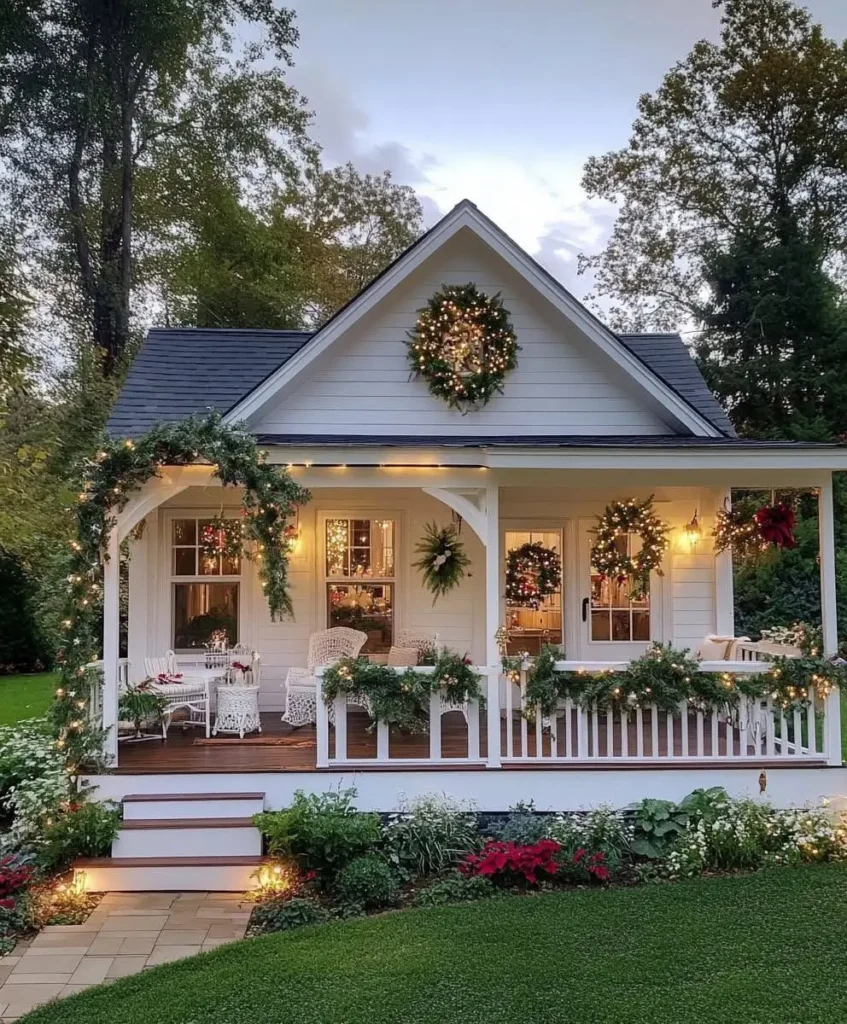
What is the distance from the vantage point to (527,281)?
8648 millimetres

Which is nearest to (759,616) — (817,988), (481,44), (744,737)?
(744,737)

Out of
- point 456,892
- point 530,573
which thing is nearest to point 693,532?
point 530,573

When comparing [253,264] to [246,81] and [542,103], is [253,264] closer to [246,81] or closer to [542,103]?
[246,81]

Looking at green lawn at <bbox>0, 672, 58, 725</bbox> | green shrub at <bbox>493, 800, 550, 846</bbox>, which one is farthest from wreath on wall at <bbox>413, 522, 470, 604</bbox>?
green lawn at <bbox>0, 672, 58, 725</bbox>

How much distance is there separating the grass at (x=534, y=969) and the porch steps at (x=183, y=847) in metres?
1.16

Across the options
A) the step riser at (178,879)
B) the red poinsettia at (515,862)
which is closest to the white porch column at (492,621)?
the red poinsettia at (515,862)

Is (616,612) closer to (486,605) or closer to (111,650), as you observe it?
(486,605)

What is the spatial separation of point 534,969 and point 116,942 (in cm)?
261

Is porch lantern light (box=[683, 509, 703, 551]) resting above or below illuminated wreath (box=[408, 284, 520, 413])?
below

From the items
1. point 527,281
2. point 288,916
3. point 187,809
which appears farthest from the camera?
point 527,281

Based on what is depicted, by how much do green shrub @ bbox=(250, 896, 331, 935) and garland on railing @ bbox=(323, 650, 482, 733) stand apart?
159cm

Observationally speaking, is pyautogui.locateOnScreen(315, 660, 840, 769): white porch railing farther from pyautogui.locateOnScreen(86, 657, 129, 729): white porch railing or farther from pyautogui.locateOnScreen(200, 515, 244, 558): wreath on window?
pyautogui.locateOnScreen(200, 515, 244, 558): wreath on window

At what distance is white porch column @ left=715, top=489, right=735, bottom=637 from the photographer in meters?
8.76

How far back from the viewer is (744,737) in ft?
21.0
